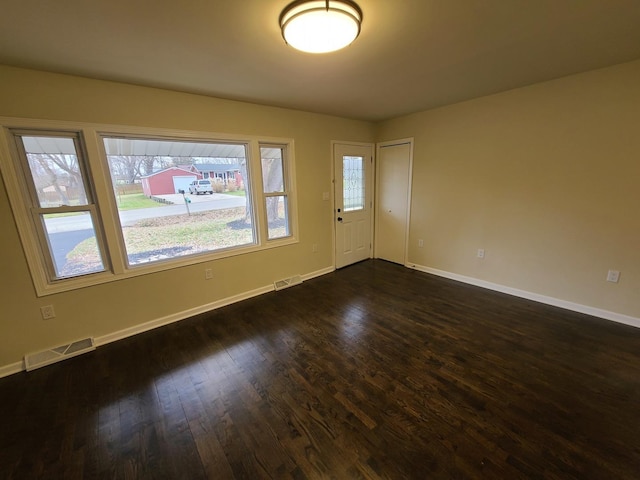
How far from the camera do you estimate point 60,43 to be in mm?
1629

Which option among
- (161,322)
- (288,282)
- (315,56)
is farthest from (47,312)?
(315,56)

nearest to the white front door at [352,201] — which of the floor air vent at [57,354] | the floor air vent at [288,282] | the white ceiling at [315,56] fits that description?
the floor air vent at [288,282]

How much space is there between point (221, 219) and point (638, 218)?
4.16m

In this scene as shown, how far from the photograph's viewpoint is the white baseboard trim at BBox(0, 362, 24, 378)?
2.07 meters

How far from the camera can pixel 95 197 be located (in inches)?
91.0

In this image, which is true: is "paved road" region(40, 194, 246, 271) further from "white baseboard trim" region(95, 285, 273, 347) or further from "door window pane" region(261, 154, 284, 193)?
"door window pane" region(261, 154, 284, 193)

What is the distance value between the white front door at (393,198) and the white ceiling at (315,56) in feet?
4.85

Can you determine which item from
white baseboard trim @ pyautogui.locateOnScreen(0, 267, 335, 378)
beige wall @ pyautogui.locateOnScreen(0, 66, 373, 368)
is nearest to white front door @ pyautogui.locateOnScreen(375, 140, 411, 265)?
beige wall @ pyautogui.locateOnScreen(0, 66, 373, 368)

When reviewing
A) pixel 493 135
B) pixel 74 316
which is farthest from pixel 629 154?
pixel 74 316

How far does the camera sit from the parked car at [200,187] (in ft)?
9.54

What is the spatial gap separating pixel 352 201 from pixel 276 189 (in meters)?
1.42

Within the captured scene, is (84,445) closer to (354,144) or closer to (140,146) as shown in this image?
(140,146)

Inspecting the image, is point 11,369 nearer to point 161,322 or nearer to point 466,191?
point 161,322

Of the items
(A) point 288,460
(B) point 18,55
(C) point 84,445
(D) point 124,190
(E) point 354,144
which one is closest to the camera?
(A) point 288,460
